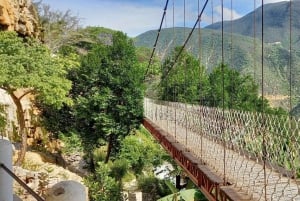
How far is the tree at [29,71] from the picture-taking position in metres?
7.53

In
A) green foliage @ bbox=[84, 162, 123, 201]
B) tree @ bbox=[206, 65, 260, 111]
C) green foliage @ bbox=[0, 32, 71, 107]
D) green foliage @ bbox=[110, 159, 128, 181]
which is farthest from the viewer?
tree @ bbox=[206, 65, 260, 111]

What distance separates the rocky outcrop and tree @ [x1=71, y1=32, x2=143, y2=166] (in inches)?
66.1

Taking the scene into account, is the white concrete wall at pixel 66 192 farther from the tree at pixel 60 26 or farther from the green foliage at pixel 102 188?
the tree at pixel 60 26

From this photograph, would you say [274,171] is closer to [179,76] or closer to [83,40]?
[179,76]

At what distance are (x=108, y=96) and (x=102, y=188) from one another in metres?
2.63

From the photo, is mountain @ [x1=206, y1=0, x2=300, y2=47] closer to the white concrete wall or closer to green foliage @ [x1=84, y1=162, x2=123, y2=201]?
green foliage @ [x1=84, y1=162, x2=123, y2=201]

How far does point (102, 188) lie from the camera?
9.50 meters

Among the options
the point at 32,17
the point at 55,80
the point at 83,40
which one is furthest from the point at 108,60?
the point at 83,40

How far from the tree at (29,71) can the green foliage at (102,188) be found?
61.0 inches

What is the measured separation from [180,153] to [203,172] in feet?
4.37

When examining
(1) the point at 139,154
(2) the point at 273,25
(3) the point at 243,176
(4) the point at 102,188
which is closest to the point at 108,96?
(1) the point at 139,154

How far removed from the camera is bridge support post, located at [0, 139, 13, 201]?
1812mm

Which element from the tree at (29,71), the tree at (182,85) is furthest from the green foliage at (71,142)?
the tree at (182,85)

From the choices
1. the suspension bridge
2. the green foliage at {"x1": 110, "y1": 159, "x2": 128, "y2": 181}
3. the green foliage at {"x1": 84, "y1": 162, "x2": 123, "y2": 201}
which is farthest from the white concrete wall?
the green foliage at {"x1": 110, "y1": 159, "x2": 128, "y2": 181}
